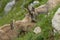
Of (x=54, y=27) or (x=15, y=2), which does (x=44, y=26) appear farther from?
(x=15, y=2)

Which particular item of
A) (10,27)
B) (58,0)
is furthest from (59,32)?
(10,27)

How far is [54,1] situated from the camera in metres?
19.3

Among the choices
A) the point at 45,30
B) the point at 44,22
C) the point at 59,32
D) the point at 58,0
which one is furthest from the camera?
the point at 58,0

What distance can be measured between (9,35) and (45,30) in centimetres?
675

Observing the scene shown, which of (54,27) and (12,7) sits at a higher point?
(12,7)

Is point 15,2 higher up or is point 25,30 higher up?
point 15,2

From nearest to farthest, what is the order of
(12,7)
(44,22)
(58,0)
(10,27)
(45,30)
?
(45,30), (44,22), (58,0), (10,27), (12,7)

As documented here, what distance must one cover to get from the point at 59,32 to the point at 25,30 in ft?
21.0

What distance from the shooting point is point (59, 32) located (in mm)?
13180

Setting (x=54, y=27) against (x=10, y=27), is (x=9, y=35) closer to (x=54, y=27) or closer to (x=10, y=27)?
(x=10, y=27)

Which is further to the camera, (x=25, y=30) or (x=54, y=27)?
(x=25, y=30)

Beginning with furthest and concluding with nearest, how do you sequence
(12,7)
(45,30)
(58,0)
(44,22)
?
(12,7), (58,0), (44,22), (45,30)

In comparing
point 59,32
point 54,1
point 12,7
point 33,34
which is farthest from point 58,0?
point 12,7

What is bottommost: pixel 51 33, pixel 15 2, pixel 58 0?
pixel 51 33
